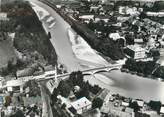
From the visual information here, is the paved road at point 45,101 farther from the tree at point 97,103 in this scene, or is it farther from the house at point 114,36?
the house at point 114,36

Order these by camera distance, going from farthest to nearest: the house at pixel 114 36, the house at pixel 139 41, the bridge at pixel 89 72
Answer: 1. the house at pixel 114 36
2. the house at pixel 139 41
3. the bridge at pixel 89 72

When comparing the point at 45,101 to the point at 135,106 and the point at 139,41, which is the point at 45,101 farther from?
→ the point at 139,41

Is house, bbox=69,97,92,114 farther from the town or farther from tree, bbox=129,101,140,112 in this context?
tree, bbox=129,101,140,112

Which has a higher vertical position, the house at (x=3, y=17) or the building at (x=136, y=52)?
the house at (x=3, y=17)

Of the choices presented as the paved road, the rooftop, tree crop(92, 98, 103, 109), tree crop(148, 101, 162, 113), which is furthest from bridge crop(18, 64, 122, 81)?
tree crop(148, 101, 162, 113)

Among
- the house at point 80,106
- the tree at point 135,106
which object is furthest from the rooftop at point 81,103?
the tree at point 135,106

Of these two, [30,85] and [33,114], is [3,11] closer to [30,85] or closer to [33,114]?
[30,85]

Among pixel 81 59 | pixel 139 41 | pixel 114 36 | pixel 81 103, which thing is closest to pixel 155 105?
pixel 81 103
